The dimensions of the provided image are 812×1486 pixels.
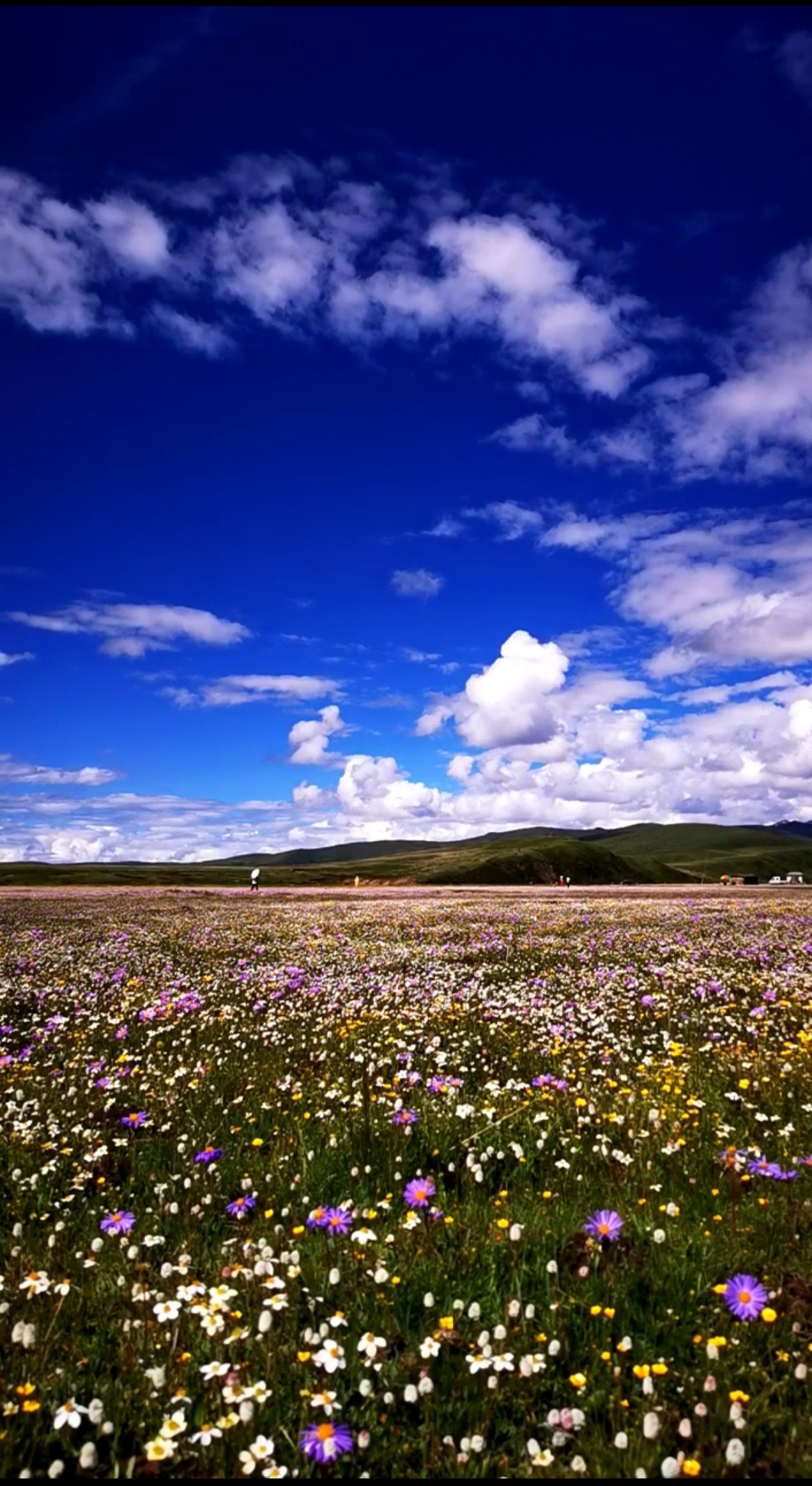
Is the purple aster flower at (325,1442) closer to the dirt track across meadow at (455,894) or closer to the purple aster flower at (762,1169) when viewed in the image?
the purple aster flower at (762,1169)

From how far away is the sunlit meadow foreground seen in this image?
11.5 feet

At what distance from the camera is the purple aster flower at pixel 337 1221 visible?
516 cm

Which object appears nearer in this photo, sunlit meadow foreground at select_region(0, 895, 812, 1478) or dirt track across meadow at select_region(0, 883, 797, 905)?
sunlit meadow foreground at select_region(0, 895, 812, 1478)

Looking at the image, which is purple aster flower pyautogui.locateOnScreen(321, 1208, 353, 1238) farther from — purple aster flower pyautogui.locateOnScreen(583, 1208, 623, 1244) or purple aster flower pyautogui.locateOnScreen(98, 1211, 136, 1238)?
purple aster flower pyautogui.locateOnScreen(583, 1208, 623, 1244)

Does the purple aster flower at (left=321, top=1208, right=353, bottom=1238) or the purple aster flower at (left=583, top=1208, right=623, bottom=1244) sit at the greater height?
the purple aster flower at (left=583, top=1208, right=623, bottom=1244)

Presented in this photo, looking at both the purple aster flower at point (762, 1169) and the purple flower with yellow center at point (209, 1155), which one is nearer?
the purple aster flower at point (762, 1169)

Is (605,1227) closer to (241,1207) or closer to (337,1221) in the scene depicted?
(337,1221)

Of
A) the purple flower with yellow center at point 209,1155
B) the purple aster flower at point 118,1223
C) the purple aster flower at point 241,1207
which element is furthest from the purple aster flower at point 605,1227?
the purple aster flower at point 118,1223

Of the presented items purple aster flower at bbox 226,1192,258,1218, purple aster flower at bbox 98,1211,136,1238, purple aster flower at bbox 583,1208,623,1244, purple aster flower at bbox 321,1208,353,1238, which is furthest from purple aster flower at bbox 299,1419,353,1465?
purple aster flower at bbox 98,1211,136,1238

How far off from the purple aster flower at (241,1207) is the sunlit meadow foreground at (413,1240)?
4 centimetres

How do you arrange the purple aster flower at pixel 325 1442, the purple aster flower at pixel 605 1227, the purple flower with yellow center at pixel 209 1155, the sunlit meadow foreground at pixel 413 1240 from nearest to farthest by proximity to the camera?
the purple aster flower at pixel 325 1442, the sunlit meadow foreground at pixel 413 1240, the purple aster flower at pixel 605 1227, the purple flower with yellow center at pixel 209 1155

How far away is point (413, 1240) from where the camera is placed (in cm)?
512

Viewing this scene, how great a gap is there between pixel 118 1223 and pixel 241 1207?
0.87 m

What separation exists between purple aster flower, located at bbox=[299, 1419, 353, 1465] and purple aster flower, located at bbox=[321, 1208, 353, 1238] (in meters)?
1.75
